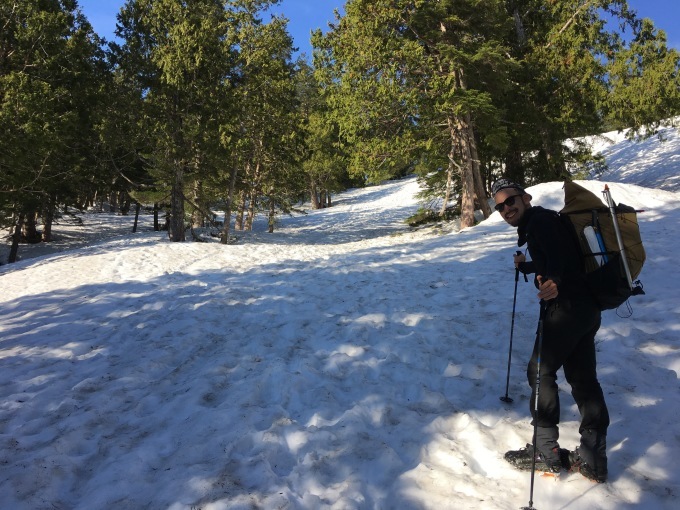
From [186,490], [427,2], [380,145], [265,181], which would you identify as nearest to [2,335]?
[186,490]

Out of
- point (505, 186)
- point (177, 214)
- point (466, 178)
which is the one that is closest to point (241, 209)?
point (177, 214)

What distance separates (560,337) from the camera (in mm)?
2992

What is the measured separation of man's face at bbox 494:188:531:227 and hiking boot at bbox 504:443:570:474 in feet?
6.26

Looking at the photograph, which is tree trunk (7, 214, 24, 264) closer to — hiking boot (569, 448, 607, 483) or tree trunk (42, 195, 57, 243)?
tree trunk (42, 195, 57, 243)

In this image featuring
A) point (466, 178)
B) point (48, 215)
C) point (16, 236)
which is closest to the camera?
point (466, 178)

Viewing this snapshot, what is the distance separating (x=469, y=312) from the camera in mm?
6785

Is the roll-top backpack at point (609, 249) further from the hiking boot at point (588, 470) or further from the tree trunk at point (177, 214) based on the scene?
the tree trunk at point (177, 214)

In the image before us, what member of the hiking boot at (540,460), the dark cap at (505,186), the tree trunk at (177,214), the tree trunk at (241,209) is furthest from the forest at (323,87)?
the hiking boot at (540,460)

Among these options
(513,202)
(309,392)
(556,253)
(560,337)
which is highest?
(513,202)

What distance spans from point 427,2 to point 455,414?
1523 cm

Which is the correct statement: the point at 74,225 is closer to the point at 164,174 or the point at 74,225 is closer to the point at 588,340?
the point at 164,174

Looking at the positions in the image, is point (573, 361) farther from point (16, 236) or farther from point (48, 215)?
point (48, 215)

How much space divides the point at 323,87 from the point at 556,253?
656 inches

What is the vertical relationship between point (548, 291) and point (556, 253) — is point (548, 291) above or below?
below
